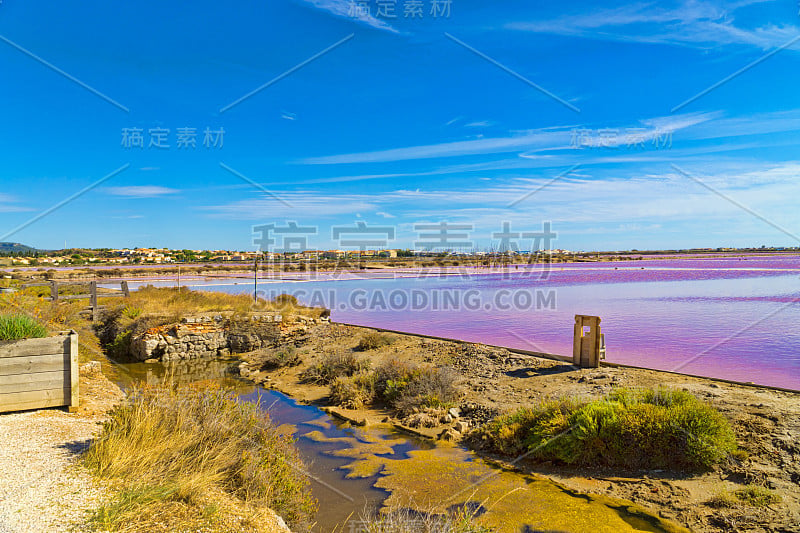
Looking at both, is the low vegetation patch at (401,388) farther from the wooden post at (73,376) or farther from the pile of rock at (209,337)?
the pile of rock at (209,337)

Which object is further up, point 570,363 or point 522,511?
point 570,363

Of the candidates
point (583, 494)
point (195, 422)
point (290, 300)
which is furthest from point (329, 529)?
point (290, 300)

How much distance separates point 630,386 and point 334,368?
Answer: 6450mm

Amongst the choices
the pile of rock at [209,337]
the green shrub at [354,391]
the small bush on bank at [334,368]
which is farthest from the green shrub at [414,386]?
the pile of rock at [209,337]

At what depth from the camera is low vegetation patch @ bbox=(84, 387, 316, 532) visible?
356 cm

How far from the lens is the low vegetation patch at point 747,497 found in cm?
493

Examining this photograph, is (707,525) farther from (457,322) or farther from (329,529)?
Answer: (457,322)

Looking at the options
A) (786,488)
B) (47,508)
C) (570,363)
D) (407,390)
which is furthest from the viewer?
(570,363)

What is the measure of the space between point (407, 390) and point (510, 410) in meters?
2.13

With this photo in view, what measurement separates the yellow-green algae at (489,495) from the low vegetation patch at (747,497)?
2.18 feet

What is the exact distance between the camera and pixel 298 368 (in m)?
13.0

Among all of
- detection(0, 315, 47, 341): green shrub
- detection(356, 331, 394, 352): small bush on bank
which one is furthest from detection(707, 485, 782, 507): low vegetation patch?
detection(356, 331, 394, 352): small bush on bank

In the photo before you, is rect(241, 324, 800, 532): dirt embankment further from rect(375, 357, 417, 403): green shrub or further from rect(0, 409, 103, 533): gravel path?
rect(0, 409, 103, 533): gravel path

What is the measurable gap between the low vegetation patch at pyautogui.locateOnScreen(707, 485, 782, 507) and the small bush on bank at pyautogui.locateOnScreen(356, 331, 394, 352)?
9.57 metres
